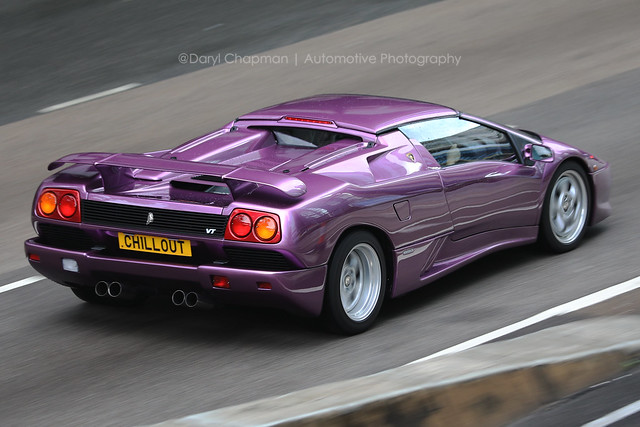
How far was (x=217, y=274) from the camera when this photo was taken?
6.02 meters

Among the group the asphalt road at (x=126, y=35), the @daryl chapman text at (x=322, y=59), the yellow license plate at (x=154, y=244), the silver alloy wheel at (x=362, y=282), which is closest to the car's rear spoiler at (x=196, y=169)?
the yellow license plate at (x=154, y=244)

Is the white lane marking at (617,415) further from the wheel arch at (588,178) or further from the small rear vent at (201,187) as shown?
the wheel arch at (588,178)

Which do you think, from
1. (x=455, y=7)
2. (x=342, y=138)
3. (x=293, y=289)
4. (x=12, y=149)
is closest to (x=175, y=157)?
(x=342, y=138)

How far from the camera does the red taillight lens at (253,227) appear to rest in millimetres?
5965

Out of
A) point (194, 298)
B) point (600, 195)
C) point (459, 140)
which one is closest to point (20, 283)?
point (194, 298)

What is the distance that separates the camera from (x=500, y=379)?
5.02m

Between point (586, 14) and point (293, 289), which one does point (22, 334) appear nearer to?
point (293, 289)

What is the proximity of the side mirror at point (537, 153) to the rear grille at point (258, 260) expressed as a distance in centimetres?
248

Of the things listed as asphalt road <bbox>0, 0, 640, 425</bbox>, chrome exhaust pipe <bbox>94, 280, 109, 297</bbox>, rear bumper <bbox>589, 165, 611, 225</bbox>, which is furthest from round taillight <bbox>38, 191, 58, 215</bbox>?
rear bumper <bbox>589, 165, 611, 225</bbox>

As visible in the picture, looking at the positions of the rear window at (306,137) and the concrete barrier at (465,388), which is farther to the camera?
the rear window at (306,137)

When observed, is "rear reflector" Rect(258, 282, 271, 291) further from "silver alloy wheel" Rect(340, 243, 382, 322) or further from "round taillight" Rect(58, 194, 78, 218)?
"round taillight" Rect(58, 194, 78, 218)

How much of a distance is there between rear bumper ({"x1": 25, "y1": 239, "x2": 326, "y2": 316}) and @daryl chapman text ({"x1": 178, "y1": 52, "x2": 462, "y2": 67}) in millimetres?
8668

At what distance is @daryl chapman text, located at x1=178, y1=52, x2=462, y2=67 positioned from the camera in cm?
1474

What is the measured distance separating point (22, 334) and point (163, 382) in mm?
1426
